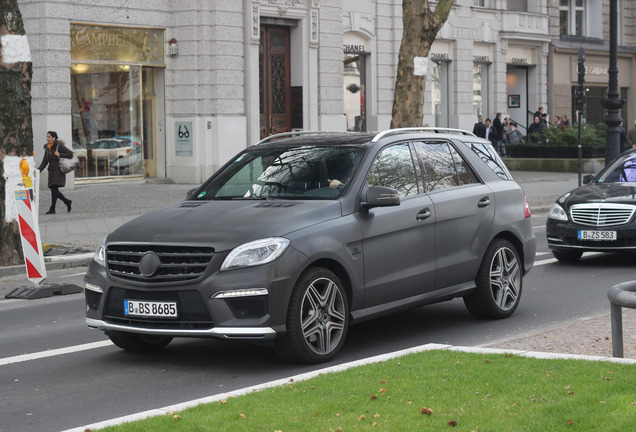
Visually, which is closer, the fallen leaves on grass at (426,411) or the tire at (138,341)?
the fallen leaves on grass at (426,411)

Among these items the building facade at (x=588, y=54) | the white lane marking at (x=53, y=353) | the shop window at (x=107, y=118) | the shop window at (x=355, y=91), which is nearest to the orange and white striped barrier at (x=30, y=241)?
the white lane marking at (x=53, y=353)

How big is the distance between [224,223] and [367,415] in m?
2.48

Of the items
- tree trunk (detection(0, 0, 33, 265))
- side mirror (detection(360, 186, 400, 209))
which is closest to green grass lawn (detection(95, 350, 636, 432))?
side mirror (detection(360, 186, 400, 209))

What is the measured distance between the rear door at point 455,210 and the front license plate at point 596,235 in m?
4.11

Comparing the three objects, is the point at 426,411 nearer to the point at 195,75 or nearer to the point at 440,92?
the point at 195,75

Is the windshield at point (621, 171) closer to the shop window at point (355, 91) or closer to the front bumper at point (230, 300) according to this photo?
the front bumper at point (230, 300)

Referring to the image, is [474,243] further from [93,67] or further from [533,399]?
[93,67]

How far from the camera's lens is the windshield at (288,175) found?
28.4ft

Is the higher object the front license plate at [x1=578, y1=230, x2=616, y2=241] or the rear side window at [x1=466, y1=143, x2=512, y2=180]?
the rear side window at [x1=466, y1=143, x2=512, y2=180]

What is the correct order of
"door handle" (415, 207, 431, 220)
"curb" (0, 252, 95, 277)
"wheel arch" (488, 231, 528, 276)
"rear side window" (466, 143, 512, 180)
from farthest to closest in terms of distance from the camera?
"curb" (0, 252, 95, 277), "rear side window" (466, 143, 512, 180), "wheel arch" (488, 231, 528, 276), "door handle" (415, 207, 431, 220)

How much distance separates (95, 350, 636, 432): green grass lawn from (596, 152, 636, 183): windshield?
817 centimetres

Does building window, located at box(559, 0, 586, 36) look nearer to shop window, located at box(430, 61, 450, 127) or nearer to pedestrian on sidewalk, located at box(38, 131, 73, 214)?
shop window, located at box(430, 61, 450, 127)

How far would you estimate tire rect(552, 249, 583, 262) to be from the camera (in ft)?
47.1

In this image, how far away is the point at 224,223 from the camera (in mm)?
7906
